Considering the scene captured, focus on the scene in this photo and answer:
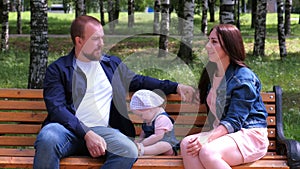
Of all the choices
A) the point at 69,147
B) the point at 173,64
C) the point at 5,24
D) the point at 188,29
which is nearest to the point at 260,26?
the point at 188,29

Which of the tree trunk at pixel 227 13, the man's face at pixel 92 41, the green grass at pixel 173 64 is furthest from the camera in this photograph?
the tree trunk at pixel 227 13

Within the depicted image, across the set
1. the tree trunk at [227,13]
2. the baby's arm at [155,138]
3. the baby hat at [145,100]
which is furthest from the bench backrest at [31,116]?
the tree trunk at [227,13]

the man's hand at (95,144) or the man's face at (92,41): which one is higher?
the man's face at (92,41)

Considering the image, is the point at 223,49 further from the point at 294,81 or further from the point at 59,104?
the point at 294,81

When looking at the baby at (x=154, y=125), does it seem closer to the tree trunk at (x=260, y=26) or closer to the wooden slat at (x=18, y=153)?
the wooden slat at (x=18, y=153)

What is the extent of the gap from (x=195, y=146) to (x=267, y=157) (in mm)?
711

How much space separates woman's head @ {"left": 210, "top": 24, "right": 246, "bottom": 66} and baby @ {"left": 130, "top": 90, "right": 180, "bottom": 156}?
31.2 inches

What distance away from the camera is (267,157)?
14.6ft

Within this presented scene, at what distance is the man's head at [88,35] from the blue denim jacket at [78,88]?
0.52 feet

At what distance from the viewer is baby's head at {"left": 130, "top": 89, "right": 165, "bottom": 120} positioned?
4.75 metres

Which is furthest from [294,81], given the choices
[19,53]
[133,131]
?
[19,53]

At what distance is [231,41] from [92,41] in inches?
46.5

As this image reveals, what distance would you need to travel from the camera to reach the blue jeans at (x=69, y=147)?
13.4 ft

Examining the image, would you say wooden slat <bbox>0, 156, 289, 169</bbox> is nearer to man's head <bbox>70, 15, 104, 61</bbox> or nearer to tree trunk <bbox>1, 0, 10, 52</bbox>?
man's head <bbox>70, 15, 104, 61</bbox>
